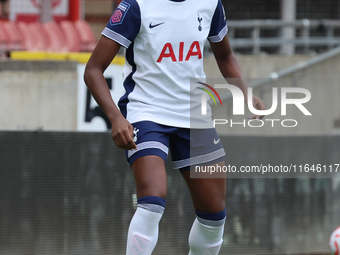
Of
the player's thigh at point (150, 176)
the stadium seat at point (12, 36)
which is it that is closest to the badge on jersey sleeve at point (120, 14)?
the player's thigh at point (150, 176)

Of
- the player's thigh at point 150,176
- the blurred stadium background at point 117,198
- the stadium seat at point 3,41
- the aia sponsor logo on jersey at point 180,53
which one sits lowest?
the blurred stadium background at point 117,198

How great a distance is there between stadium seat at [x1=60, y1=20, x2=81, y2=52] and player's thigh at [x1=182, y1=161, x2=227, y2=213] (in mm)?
9303

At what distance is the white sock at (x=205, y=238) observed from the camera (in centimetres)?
325

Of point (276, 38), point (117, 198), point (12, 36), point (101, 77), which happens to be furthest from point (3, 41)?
point (101, 77)

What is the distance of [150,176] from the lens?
2.80 m

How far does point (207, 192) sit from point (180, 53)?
802 mm

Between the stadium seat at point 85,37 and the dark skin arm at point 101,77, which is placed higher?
the stadium seat at point 85,37

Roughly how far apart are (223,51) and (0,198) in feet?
8.23

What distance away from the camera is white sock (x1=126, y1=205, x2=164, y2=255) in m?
2.78

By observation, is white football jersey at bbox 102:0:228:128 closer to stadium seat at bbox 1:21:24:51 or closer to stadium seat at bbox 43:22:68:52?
stadium seat at bbox 1:21:24:51

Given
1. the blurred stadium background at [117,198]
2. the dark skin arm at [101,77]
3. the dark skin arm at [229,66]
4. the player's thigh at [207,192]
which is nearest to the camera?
the dark skin arm at [101,77]

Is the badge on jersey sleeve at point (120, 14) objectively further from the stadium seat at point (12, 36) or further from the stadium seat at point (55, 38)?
the stadium seat at point (55, 38)

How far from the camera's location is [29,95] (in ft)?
24.4

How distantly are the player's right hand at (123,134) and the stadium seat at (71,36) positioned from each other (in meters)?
9.53
